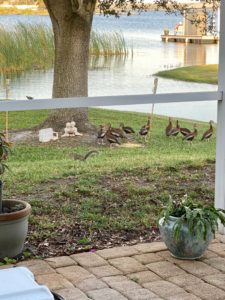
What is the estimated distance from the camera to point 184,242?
3500 mm

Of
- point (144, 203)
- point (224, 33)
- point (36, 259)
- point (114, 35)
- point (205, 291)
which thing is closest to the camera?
point (205, 291)

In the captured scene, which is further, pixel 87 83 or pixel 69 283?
pixel 87 83

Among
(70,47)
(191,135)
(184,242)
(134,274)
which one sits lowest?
(134,274)

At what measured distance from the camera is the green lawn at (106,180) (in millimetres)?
4316

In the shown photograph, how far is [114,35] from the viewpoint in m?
4.34

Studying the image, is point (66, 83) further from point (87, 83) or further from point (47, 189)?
point (47, 189)

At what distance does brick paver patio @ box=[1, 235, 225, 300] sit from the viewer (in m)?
3.06

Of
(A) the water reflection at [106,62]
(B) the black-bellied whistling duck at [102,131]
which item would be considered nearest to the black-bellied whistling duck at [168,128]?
(B) the black-bellied whistling duck at [102,131]

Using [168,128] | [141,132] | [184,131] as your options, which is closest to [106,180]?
[141,132]

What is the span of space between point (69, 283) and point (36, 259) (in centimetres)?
47

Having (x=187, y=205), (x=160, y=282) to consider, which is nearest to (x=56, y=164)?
(x=187, y=205)

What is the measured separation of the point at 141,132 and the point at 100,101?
1.47 meters

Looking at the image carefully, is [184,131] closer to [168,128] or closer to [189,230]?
[168,128]

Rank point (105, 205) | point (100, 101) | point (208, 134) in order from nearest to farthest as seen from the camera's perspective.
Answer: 1. point (100, 101)
2. point (105, 205)
3. point (208, 134)
